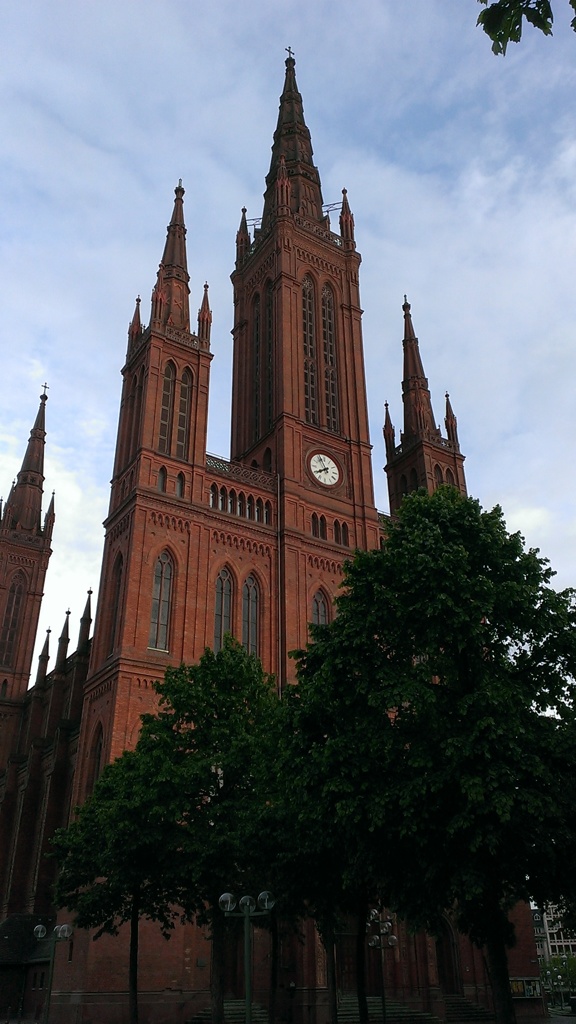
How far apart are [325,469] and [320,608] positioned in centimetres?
995

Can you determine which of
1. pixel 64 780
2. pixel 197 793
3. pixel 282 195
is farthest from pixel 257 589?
pixel 282 195

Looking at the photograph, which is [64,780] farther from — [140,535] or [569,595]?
[569,595]

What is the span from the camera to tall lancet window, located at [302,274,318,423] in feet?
183

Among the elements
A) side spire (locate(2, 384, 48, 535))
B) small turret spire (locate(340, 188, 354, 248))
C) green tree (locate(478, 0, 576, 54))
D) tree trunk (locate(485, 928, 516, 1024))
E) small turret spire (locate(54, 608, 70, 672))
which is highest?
small turret spire (locate(340, 188, 354, 248))

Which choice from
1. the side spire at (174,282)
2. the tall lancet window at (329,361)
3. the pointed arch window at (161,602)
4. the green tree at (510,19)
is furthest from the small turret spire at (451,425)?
the green tree at (510,19)

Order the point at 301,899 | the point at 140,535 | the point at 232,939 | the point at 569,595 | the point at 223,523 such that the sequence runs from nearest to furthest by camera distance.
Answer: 1. the point at 569,595
2. the point at 301,899
3. the point at 232,939
4. the point at 140,535
5. the point at 223,523

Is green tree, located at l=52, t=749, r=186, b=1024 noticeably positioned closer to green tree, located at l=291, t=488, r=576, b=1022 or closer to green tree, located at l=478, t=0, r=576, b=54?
green tree, located at l=291, t=488, r=576, b=1022

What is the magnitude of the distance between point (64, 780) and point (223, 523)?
17.9 metres

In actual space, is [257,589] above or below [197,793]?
above

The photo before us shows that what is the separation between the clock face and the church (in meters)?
0.12

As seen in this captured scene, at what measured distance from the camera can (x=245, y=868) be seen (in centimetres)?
2653

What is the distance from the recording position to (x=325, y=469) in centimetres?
5372

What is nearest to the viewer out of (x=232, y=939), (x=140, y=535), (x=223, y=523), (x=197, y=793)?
(x=197, y=793)

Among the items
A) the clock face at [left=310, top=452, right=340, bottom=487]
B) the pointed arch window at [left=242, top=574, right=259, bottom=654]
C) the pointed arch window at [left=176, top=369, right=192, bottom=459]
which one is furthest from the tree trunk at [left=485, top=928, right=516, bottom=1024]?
the clock face at [left=310, top=452, right=340, bottom=487]
